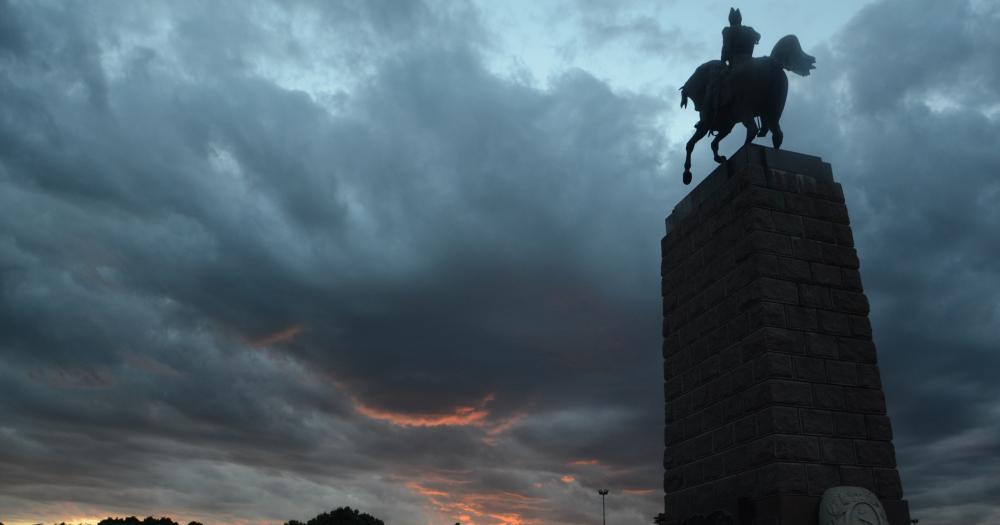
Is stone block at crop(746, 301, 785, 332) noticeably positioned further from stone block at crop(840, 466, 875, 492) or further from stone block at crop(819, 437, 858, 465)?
stone block at crop(840, 466, 875, 492)

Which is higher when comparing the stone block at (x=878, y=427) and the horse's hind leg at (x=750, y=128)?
the horse's hind leg at (x=750, y=128)

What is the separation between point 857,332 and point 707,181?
395 centimetres

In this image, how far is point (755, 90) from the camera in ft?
48.2

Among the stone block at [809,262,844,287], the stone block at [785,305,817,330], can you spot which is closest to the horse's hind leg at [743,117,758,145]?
the stone block at [809,262,844,287]

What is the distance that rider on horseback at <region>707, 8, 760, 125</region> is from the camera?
15.3m

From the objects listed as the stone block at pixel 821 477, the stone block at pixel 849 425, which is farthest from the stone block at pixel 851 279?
the stone block at pixel 821 477

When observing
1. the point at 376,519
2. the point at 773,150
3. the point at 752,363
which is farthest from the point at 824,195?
the point at 376,519

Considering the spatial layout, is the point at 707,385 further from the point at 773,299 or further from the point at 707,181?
the point at 707,181

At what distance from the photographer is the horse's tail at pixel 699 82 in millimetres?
15881

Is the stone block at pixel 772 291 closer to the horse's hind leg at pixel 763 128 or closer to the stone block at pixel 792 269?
the stone block at pixel 792 269

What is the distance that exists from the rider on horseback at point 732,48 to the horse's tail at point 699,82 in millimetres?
306

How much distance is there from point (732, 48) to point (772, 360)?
6771 millimetres

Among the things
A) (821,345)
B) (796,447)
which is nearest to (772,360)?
(821,345)

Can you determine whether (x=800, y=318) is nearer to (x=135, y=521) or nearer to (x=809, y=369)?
(x=809, y=369)
